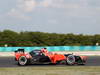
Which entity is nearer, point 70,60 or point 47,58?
point 70,60

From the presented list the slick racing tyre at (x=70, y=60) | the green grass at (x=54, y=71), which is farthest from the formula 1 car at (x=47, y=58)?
the green grass at (x=54, y=71)

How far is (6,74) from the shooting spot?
1402 centimetres

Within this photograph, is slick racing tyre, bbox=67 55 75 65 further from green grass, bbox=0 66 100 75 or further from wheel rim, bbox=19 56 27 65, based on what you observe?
green grass, bbox=0 66 100 75

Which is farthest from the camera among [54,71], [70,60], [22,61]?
[22,61]

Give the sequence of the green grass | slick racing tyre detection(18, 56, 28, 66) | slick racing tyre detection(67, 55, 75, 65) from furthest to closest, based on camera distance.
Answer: slick racing tyre detection(18, 56, 28, 66) < slick racing tyre detection(67, 55, 75, 65) < the green grass

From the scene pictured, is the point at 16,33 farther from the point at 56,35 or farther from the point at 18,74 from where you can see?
the point at 18,74

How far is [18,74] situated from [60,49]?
29599mm

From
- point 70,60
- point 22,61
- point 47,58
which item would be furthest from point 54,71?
point 22,61

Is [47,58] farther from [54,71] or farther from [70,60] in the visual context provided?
[54,71]

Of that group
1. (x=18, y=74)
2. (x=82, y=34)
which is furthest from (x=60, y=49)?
(x=18, y=74)

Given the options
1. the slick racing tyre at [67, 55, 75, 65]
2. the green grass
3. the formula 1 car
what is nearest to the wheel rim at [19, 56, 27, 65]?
the formula 1 car

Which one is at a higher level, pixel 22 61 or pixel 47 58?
pixel 47 58

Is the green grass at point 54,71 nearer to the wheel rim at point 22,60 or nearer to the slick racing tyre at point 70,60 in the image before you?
the slick racing tyre at point 70,60

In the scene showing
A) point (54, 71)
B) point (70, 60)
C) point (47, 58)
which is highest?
point (47, 58)
